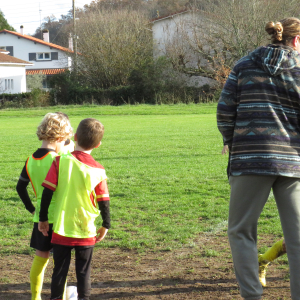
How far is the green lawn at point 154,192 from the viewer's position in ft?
16.2

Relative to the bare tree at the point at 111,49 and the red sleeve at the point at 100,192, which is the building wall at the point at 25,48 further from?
the red sleeve at the point at 100,192

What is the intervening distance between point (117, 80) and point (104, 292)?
36.1m

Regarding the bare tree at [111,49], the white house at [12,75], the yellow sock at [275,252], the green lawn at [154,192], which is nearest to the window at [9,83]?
the white house at [12,75]

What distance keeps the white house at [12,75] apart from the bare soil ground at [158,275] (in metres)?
48.5

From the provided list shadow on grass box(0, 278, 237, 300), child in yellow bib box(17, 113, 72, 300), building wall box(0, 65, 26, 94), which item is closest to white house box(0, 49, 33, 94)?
building wall box(0, 65, 26, 94)

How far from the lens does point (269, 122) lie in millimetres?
2656

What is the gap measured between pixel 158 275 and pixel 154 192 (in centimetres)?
344

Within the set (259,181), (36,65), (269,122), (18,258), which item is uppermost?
(36,65)

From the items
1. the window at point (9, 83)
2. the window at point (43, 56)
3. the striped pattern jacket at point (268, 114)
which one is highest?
the window at point (43, 56)

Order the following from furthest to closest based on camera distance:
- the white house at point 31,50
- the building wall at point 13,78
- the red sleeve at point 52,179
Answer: the white house at point 31,50 < the building wall at point 13,78 < the red sleeve at point 52,179

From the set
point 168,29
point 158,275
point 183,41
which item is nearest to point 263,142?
point 158,275

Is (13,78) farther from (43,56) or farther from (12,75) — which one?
(43,56)

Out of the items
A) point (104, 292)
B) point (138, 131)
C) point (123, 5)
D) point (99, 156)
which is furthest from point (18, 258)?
point (123, 5)

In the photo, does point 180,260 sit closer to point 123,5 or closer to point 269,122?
point 269,122
